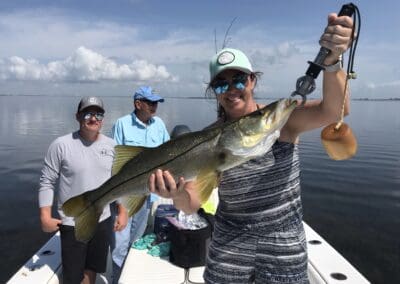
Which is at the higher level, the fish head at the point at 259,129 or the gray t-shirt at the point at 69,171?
the fish head at the point at 259,129

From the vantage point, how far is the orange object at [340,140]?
8.79 feet

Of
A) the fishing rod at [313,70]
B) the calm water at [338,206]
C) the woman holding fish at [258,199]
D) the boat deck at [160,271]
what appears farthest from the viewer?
the calm water at [338,206]

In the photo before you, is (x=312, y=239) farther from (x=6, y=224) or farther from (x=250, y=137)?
(x=6, y=224)

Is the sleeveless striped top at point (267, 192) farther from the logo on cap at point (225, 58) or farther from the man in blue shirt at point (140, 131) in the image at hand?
the man in blue shirt at point (140, 131)

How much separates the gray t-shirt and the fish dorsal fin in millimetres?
1974

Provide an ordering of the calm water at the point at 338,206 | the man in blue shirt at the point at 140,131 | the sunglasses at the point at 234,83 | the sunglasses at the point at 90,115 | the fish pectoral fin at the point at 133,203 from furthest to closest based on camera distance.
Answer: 1. the calm water at the point at 338,206
2. the man in blue shirt at the point at 140,131
3. the sunglasses at the point at 90,115
4. the fish pectoral fin at the point at 133,203
5. the sunglasses at the point at 234,83

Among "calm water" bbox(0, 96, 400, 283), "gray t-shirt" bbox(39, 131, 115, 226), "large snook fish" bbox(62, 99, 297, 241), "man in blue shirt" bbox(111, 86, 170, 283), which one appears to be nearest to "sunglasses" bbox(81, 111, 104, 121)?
"gray t-shirt" bbox(39, 131, 115, 226)

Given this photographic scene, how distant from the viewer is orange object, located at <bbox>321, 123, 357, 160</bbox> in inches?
105

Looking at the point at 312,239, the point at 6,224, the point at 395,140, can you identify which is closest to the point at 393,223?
the point at 312,239

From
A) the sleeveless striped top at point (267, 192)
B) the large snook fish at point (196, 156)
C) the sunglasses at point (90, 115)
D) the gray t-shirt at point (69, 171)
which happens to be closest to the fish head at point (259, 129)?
the large snook fish at point (196, 156)

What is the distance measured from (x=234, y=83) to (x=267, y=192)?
34.9 inches

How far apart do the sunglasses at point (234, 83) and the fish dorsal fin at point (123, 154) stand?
82cm

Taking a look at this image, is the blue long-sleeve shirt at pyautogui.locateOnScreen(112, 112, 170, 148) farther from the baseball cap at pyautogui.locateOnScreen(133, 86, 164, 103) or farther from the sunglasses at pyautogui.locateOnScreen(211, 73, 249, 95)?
the sunglasses at pyautogui.locateOnScreen(211, 73, 249, 95)

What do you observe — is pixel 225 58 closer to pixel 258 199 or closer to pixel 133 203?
pixel 258 199
